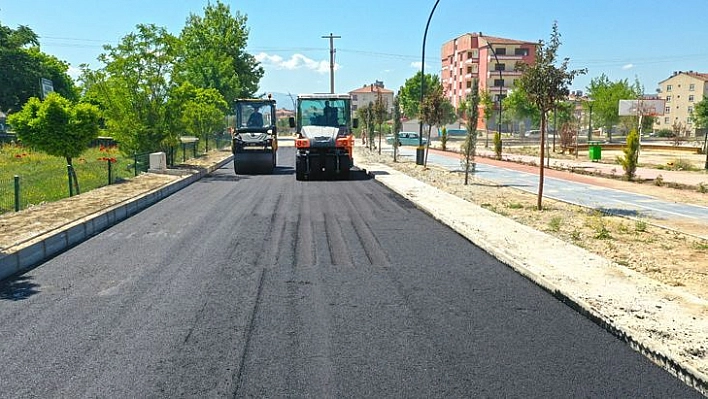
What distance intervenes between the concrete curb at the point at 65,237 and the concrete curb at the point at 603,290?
23.6 feet

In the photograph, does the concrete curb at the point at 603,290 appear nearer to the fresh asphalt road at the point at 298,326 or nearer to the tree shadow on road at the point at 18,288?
the fresh asphalt road at the point at 298,326

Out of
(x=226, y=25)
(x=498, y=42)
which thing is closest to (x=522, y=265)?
(x=226, y=25)

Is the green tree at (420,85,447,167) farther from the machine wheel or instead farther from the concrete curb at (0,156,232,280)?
the concrete curb at (0,156,232,280)

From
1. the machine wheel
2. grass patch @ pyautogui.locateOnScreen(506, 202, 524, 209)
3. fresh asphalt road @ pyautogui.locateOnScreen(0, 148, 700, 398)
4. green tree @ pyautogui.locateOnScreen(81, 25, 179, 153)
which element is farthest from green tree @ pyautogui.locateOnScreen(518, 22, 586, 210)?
green tree @ pyautogui.locateOnScreen(81, 25, 179, 153)

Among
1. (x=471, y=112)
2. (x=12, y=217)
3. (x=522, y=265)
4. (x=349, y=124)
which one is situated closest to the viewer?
(x=522, y=265)

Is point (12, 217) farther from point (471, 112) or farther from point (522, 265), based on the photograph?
point (471, 112)

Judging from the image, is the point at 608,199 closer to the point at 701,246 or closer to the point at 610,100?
the point at 701,246

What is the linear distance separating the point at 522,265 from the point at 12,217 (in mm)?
10150

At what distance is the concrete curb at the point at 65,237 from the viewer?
8148 mm

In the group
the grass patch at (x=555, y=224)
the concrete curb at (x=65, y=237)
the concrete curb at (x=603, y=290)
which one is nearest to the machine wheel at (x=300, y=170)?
the concrete curb at (x=65, y=237)

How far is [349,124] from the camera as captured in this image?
71.3ft

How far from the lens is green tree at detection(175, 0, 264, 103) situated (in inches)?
2018

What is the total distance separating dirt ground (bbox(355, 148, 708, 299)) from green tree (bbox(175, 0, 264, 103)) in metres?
38.4

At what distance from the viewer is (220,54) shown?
61.9 meters
